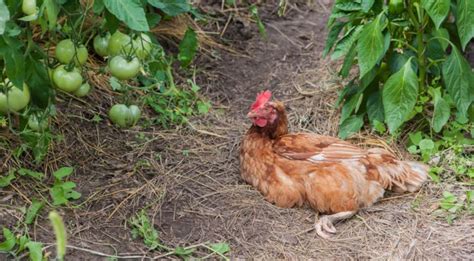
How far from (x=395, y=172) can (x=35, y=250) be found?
1877 mm

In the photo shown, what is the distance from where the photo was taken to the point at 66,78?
124 inches

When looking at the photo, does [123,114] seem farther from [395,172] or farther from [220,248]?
[395,172]

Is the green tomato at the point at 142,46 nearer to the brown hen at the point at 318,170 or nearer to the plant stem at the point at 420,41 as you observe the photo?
the brown hen at the point at 318,170

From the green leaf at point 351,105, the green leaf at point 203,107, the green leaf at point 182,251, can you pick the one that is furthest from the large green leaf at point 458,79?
the green leaf at point 182,251

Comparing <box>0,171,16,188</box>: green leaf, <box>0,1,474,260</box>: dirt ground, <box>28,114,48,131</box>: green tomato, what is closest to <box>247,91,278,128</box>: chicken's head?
<box>0,1,474,260</box>: dirt ground

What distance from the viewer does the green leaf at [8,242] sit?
3.19m

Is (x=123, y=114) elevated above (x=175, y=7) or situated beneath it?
situated beneath

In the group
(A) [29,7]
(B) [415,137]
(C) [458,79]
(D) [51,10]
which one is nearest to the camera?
(D) [51,10]

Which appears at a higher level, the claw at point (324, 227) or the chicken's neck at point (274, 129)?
the chicken's neck at point (274, 129)

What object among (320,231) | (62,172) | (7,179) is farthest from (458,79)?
(7,179)

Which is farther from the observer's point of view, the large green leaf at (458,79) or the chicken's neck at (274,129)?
the chicken's neck at (274,129)

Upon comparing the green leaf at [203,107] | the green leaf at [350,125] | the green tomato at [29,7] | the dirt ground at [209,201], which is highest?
the green tomato at [29,7]

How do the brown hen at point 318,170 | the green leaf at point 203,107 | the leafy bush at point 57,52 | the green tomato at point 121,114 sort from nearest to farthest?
the leafy bush at point 57,52 → the green tomato at point 121,114 → the brown hen at point 318,170 → the green leaf at point 203,107

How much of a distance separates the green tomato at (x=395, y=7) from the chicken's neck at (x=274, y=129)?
2.62 ft
